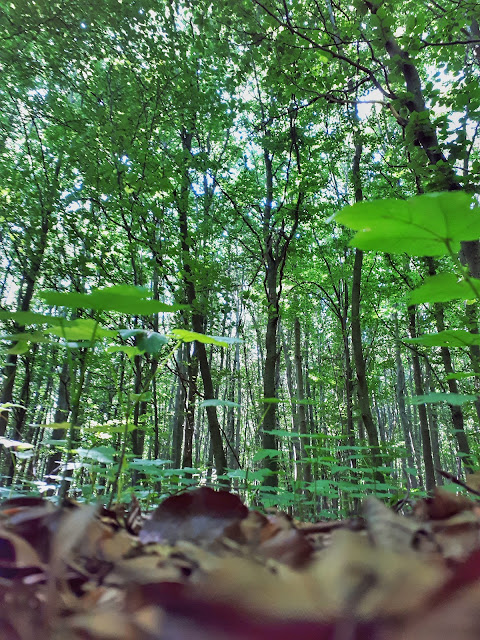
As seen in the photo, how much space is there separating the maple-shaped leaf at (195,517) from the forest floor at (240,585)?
0.06ft

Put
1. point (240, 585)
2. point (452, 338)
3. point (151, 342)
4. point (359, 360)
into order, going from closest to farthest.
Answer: point (240, 585) < point (151, 342) < point (452, 338) < point (359, 360)

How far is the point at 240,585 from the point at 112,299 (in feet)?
2.75

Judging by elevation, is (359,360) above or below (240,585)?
above

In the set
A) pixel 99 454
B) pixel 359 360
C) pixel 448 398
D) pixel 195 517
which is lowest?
pixel 195 517

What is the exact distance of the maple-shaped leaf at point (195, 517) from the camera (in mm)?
491

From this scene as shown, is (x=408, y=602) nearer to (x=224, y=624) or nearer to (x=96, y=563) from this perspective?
(x=224, y=624)

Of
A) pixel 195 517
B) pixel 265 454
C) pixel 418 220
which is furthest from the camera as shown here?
pixel 265 454

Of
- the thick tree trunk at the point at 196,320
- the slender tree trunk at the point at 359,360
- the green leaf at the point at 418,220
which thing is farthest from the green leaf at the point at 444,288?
the slender tree trunk at the point at 359,360

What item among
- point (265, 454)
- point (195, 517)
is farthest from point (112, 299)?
point (265, 454)

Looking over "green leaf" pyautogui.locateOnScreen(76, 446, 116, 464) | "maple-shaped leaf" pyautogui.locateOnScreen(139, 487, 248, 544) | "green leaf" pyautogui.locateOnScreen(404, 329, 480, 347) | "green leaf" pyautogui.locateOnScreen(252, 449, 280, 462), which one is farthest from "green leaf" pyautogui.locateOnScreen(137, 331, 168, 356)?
"green leaf" pyautogui.locateOnScreen(252, 449, 280, 462)

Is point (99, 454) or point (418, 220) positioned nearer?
point (418, 220)

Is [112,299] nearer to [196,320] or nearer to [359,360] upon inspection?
[196,320]

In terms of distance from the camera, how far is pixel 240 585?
0.67ft

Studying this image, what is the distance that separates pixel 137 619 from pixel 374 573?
5.7 inches
